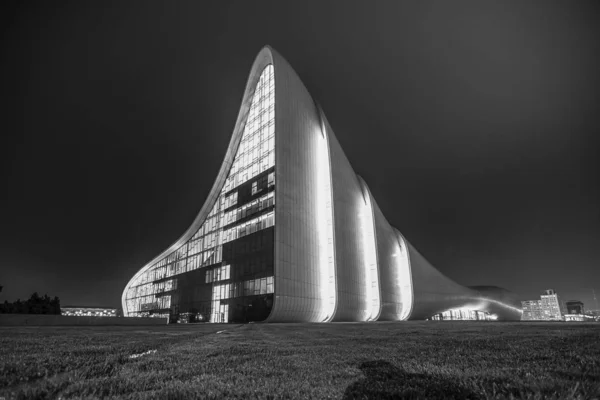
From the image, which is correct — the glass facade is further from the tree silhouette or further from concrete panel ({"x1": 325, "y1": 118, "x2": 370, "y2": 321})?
the tree silhouette

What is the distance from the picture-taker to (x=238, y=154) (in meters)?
43.4

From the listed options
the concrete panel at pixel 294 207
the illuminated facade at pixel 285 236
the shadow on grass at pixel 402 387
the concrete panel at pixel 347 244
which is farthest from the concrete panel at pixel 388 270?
the shadow on grass at pixel 402 387

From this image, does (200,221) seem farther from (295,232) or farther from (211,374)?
(211,374)

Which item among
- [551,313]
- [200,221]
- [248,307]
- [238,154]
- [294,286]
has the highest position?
[238,154]

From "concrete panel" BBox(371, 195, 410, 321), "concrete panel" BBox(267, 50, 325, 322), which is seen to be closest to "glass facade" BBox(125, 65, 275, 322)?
"concrete panel" BBox(267, 50, 325, 322)

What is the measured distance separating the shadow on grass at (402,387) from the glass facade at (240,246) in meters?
27.2

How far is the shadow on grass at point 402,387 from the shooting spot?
6.92 feet

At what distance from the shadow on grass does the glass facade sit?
2719 centimetres

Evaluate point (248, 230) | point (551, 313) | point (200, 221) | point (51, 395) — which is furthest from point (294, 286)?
point (551, 313)

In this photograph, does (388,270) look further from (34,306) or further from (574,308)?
(574,308)

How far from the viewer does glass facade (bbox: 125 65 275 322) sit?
104ft

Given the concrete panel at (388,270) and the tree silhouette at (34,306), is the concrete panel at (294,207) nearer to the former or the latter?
the concrete panel at (388,270)

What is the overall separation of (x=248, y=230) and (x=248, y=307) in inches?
328

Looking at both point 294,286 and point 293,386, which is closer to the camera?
point 293,386
